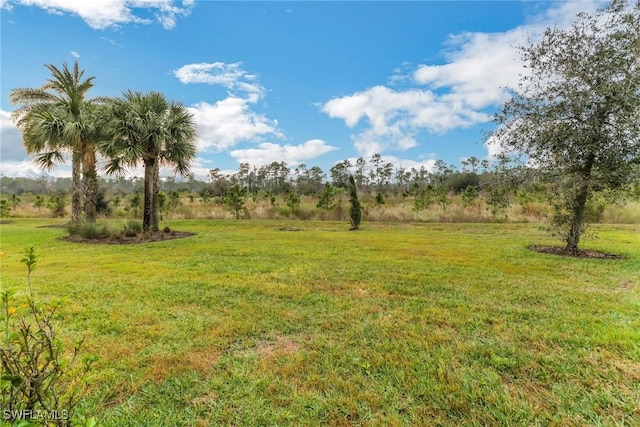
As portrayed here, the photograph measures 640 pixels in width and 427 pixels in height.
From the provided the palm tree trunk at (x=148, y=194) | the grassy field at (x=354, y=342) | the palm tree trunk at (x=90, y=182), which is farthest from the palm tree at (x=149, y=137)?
the grassy field at (x=354, y=342)

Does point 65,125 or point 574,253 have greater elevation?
point 65,125

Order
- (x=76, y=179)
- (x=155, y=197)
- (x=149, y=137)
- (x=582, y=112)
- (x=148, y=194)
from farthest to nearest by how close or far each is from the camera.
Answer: (x=76, y=179) < (x=155, y=197) < (x=148, y=194) < (x=149, y=137) < (x=582, y=112)

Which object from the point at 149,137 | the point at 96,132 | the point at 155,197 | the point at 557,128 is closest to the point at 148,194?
the point at 155,197

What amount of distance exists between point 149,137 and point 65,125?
458cm

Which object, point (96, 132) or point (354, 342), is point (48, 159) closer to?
point (96, 132)

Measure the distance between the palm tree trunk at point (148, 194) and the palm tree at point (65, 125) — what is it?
3020 millimetres

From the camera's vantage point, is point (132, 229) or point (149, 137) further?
point (132, 229)

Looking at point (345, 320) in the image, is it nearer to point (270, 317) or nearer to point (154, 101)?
point (270, 317)

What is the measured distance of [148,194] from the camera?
1087 cm

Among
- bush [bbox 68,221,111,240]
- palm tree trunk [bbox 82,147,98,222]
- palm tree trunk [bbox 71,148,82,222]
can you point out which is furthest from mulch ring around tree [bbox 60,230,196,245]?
palm tree trunk [bbox 71,148,82,222]

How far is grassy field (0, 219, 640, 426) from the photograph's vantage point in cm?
208

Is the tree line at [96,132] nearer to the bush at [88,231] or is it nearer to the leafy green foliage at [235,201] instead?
the bush at [88,231]

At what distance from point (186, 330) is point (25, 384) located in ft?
7.24

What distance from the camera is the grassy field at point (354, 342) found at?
81.7 inches
